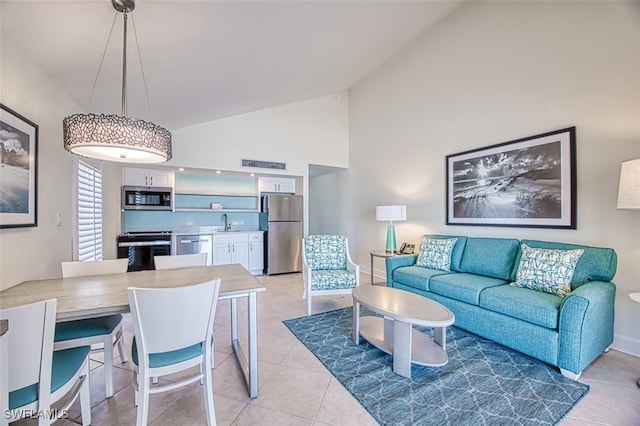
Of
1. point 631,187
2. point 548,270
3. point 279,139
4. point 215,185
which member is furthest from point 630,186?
point 215,185

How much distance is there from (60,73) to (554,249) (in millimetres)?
4562

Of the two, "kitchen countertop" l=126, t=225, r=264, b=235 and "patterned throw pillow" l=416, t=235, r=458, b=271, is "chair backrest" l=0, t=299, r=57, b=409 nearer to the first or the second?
"patterned throw pillow" l=416, t=235, r=458, b=271

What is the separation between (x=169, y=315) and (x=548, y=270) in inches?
→ 119

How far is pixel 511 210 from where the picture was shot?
10.5 feet

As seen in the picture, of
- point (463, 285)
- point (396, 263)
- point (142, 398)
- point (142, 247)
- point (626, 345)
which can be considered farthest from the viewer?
point (142, 247)

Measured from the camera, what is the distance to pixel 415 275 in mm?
3326

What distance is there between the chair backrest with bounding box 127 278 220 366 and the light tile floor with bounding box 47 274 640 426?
603 mm

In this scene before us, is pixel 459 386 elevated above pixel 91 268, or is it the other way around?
pixel 91 268

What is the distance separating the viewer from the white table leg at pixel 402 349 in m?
2.02

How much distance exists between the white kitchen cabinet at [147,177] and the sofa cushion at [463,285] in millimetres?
4516

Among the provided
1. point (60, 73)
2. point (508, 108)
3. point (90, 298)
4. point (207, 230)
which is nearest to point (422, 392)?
point (90, 298)

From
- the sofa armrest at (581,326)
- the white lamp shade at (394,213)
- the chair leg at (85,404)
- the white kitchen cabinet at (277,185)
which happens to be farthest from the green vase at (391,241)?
the chair leg at (85,404)

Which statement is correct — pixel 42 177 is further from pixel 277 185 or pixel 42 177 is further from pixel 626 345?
pixel 626 345

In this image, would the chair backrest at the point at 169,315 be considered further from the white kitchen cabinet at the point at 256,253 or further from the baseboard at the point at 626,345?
the white kitchen cabinet at the point at 256,253
